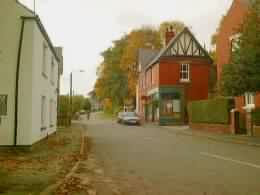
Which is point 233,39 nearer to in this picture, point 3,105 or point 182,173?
point 3,105

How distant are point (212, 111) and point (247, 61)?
31.0ft

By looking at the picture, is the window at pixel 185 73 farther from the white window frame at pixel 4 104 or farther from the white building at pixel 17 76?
the white window frame at pixel 4 104

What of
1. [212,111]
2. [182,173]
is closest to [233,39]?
[212,111]

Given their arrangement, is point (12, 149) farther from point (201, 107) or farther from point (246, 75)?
point (201, 107)

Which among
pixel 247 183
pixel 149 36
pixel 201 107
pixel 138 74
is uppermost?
pixel 149 36

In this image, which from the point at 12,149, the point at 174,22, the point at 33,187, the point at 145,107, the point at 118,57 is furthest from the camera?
the point at 118,57

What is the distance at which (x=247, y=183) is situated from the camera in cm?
880

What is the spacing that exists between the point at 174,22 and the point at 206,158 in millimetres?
47167

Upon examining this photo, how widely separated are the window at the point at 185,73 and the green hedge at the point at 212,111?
34.9ft

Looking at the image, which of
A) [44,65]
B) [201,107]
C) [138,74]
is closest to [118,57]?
[138,74]

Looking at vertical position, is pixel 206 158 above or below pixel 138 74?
below

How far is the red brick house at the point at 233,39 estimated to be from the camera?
2645cm

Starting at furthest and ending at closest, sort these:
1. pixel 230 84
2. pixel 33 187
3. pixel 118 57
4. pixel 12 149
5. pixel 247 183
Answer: pixel 118 57 < pixel 230 84 < pixel 12 149 < pixel 247 183 < pixel 33 187

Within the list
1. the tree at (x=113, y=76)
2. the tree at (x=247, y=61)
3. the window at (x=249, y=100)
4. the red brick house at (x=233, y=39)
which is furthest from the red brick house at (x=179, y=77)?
the tree at (x=113, y=76)
